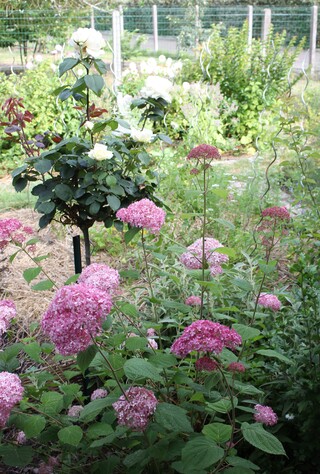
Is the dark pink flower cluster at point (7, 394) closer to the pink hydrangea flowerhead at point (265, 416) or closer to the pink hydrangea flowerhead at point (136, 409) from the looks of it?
the pink hydrangea flowerhead at point (136, 409)

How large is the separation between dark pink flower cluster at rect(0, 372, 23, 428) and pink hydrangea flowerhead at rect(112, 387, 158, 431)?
221 millimetres

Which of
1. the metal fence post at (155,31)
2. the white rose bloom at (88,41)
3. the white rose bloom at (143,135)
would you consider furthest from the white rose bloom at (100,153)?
the metal fence post at (155,31)

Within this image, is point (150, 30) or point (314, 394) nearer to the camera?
point (314, 394)

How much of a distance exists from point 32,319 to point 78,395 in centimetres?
130

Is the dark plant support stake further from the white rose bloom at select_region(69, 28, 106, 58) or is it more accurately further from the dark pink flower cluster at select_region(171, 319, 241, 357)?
the dark pink flower cluster at select_region(171, 319, 241, 357)

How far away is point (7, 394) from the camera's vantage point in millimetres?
1297

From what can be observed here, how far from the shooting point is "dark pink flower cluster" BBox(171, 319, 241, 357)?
3.83 ft

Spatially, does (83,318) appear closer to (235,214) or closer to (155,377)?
(155,377)

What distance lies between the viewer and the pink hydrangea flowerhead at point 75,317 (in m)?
1.15

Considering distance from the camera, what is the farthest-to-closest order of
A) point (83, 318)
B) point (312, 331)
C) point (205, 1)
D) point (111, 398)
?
point (205, 1) → point (312, 331) → point (111, 398) → point (83, 318)

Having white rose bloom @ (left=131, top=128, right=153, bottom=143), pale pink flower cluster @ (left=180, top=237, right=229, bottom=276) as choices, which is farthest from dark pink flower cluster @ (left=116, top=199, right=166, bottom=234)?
white rose bloom @ (left=131, top=128, right=153, bottom=143)

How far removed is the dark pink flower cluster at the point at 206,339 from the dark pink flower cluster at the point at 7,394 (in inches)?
14.9

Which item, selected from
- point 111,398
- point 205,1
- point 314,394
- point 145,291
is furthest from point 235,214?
point 205,1

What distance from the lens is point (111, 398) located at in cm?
137
